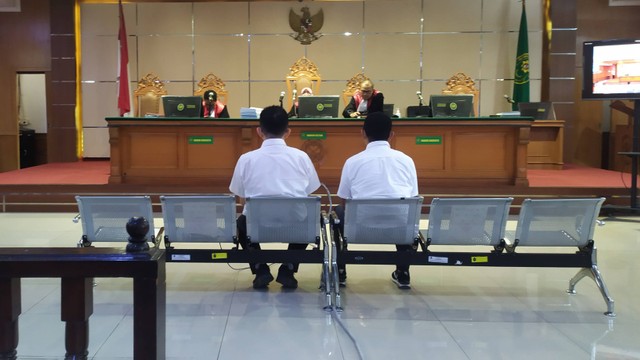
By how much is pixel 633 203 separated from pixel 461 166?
73.6 inches

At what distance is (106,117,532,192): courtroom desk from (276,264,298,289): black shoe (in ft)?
9.57

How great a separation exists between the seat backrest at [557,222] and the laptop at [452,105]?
3.36 metres

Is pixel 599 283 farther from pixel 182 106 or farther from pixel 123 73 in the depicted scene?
pixel 123 73

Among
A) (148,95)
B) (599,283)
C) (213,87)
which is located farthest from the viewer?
(148,95)

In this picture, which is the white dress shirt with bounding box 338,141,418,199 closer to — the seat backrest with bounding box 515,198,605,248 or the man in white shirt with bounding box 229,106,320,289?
the man in white shirt with bounding box 229,106,320,289

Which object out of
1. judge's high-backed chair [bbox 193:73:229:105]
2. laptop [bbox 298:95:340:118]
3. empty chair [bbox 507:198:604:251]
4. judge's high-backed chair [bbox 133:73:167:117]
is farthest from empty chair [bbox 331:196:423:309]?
judge's high-backed chair [bbox 133:73:167:117]

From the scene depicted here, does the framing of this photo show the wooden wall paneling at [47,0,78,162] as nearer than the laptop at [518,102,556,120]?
No

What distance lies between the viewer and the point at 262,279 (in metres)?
3.57

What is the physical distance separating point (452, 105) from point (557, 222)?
11.2 feet

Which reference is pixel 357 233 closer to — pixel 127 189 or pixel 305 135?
pixel 305 135

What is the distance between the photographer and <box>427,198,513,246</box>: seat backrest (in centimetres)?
321

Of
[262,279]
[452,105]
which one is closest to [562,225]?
[262,279]

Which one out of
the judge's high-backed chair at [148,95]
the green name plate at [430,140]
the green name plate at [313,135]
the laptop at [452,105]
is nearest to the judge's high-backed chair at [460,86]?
the laptop at [452,105]

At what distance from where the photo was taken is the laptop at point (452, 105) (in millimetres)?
6453
